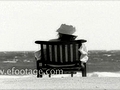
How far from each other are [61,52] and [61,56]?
0.19 feet

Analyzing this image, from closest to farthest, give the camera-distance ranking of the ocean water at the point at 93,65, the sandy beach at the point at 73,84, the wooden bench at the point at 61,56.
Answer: the sandy beach at the point at 73,84 → the wooden bench at the point at 61,56 → the ocean water at the point at 93,65

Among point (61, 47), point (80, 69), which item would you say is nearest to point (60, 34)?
point (61, 47)

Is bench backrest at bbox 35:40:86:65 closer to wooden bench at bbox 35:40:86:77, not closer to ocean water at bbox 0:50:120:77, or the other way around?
wooden bench at bbox 35:40:86:77

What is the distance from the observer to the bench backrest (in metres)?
4.93

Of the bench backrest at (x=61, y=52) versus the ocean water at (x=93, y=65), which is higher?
the bench backrest at (x=61, y=52)

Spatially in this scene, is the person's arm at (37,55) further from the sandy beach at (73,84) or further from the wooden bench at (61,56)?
the sandy beach at (73,84)

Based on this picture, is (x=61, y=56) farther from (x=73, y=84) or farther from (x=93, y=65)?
(x=93, y=65)

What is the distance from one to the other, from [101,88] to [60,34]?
218 cm

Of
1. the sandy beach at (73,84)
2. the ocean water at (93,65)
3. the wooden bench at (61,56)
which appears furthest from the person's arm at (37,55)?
the ocean water at (93,65)

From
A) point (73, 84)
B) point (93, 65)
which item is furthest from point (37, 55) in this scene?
point (93, 65)

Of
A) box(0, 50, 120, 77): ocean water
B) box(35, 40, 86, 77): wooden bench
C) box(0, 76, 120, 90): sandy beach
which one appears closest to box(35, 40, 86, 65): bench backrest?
box(35, 40, 86, 77): wooden bench

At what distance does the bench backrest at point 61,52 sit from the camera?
493cm

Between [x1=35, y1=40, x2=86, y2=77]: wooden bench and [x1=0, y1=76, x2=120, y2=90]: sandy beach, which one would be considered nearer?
[x1=0, y1=76, x2=120, y2=90]: sandy beach

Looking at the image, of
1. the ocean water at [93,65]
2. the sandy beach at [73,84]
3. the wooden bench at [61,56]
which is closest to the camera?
the sandy beach at [73,84]
